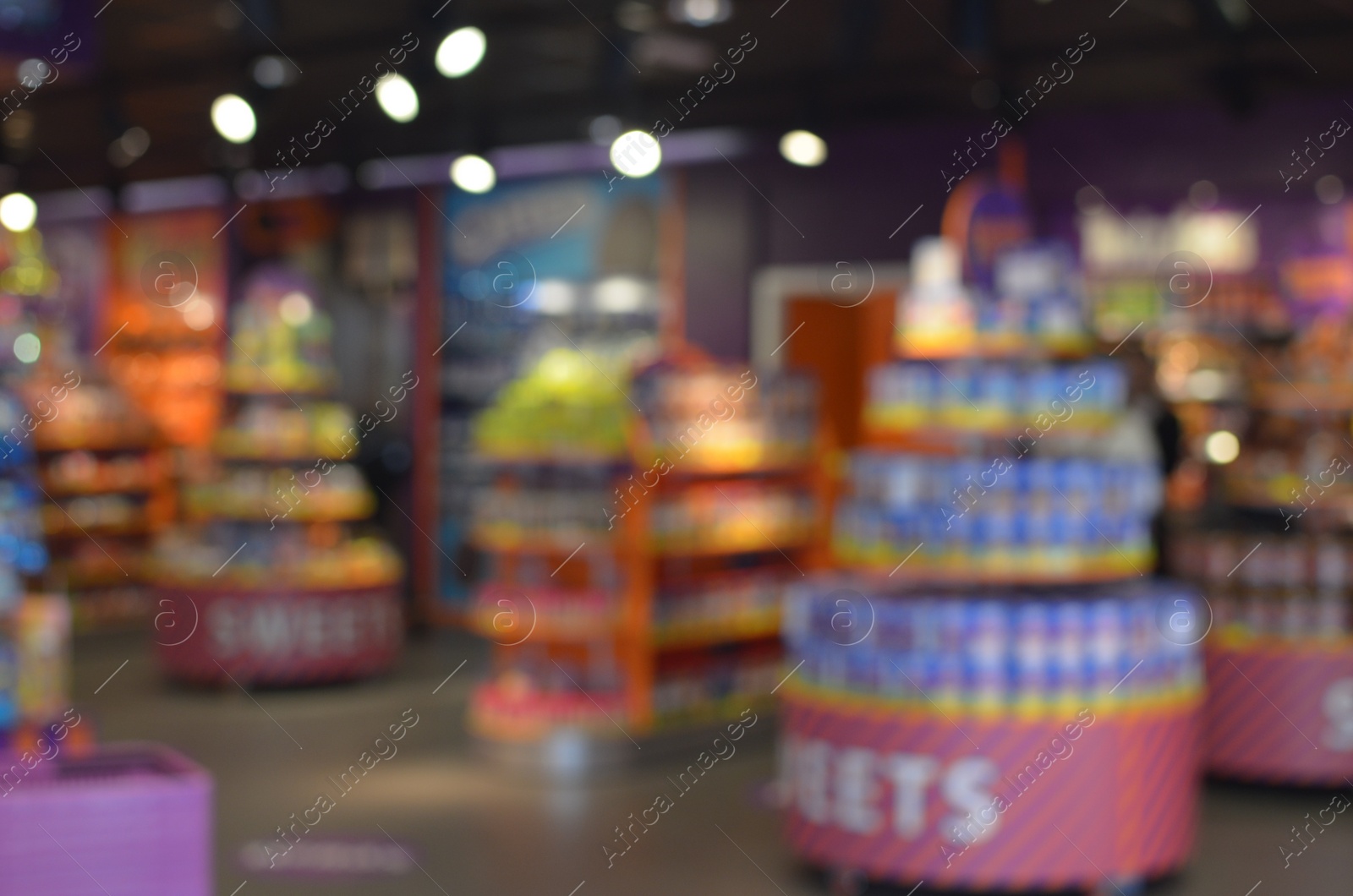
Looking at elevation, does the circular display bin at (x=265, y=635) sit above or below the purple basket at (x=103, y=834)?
above

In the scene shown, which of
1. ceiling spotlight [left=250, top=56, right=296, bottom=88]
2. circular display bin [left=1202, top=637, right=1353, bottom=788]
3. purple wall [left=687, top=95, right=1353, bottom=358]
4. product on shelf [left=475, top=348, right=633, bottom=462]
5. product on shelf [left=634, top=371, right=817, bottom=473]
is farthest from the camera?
purple wall [left=687, top=95, right=1353, bottom=358]

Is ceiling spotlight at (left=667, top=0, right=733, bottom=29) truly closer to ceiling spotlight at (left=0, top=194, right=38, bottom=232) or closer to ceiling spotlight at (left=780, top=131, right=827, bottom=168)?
ceiling spotlight at (left=780, top=131, right=827, bottom=168)

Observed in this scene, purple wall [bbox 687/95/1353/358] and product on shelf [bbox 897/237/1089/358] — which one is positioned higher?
purple wall [bbox 687/95/1353/358]

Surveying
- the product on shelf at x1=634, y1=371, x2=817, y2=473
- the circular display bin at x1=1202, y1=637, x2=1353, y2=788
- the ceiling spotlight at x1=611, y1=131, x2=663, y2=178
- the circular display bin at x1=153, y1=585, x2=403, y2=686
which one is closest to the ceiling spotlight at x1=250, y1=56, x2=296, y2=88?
the ceiling spotlight at x1=611, y1=131, x2=663, y2=178

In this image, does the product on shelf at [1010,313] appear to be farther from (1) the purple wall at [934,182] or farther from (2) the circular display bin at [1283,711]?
(1) the purple wall at [934,182]

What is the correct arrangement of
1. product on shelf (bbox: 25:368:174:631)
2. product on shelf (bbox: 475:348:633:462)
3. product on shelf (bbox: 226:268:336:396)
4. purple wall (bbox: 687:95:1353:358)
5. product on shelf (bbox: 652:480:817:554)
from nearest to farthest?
product on shelf (bbox: 475:348:633:462), product on shelf (bbox: 652:480:817:554), purple wall (bbox: 687:95:1353:358), product on shelf (bbox: 226:268:336:396), product on shelf (bbox: 25:368:174:631)

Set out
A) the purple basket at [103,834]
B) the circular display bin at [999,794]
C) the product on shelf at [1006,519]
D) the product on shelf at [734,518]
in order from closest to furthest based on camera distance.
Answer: the purple basket at [103,834]
the circular display bin at [999,794]
the product on shelf at [1006,519]
the product on shelf at [734,518]

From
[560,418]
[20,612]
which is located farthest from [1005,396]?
[20,612]

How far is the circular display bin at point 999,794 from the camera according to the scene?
5156 millimetres

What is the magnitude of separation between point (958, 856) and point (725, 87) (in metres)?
6.20

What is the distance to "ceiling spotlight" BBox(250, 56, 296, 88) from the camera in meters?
8.86

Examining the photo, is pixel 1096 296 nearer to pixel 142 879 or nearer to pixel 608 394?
pixel 608 394

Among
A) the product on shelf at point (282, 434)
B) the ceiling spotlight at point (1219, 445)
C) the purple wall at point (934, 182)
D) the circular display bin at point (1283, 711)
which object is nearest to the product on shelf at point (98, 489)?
the product on shelf at point (282, 434)

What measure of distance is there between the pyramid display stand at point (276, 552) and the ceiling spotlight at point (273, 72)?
144 centimetres
